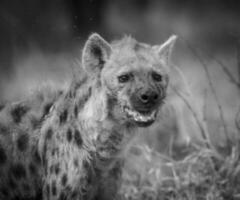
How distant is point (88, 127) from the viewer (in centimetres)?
396

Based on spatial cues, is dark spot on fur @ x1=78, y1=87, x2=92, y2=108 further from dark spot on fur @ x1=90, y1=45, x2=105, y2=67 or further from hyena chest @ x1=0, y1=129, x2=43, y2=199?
hyena chest @ x1=0, y1=129, x2=43, y2=199

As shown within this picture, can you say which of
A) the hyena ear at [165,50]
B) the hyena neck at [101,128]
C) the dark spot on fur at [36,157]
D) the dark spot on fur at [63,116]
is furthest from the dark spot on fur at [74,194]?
the hyena ear at [165,50]

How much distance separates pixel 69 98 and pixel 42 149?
1.20 ft

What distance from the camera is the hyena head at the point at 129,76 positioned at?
3.88m

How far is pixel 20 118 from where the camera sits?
4.13 m

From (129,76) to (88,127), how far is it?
1.32ft

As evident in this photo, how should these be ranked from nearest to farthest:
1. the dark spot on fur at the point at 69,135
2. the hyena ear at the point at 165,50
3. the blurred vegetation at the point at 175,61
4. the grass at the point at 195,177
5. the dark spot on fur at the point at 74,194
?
the dark spot on fur at the point at 74,194 < the dark spot on fur at the point at 69,135 < the hyena ear at the point at 165,50 < the grass at the point at 195,177 < the blurred vegetation at the point at 175,61

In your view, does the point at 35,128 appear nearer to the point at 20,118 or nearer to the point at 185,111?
the point at 20,118

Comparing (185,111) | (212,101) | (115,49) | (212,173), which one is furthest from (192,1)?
(115,49)

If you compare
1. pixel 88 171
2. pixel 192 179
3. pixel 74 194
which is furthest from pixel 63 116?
pixel 192 179

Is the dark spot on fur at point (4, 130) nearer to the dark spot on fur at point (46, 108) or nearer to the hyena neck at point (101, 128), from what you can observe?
the dark spot on fur at point (46, 108)

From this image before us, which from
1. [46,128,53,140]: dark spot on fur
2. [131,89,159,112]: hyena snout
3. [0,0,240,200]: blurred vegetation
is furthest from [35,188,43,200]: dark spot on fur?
[131,89,159,112]: hyena snout

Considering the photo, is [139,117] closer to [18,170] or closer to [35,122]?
[35,122]

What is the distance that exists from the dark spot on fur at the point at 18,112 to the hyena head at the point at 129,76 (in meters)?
0.50
